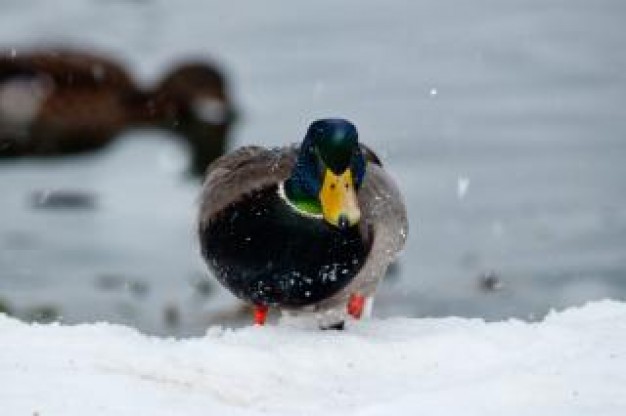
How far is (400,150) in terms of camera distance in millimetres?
17969

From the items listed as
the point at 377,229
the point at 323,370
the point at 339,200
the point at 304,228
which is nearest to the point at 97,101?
the point at 377,229

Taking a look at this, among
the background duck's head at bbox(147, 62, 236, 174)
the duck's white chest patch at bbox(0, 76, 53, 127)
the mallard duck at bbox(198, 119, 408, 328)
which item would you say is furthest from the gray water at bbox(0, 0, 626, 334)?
the duck's white chest patch at bbox(0, 76, 53, 127)

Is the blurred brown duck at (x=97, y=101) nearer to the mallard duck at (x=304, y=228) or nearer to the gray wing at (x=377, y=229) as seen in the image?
the gray wing at (x=377, y=229)

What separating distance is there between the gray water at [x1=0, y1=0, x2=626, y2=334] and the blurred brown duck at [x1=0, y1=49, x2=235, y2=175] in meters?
0.44

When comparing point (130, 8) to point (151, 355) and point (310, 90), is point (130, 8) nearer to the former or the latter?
point (310, 90)

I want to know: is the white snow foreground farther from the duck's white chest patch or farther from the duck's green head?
the duck's white chest patch

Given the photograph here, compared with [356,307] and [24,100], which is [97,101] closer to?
[24,100]

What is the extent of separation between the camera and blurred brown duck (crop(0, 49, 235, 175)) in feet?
68.1

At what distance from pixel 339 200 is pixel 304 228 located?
0.25 metres

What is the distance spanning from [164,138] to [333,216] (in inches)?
560

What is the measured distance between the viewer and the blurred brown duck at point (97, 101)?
68.1 feet

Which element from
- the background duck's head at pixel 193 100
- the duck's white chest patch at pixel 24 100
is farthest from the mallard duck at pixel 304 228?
the duck's white chest patch at pixel 24 100

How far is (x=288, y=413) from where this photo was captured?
18.3 ft

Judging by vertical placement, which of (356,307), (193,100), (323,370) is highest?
(323,370)
